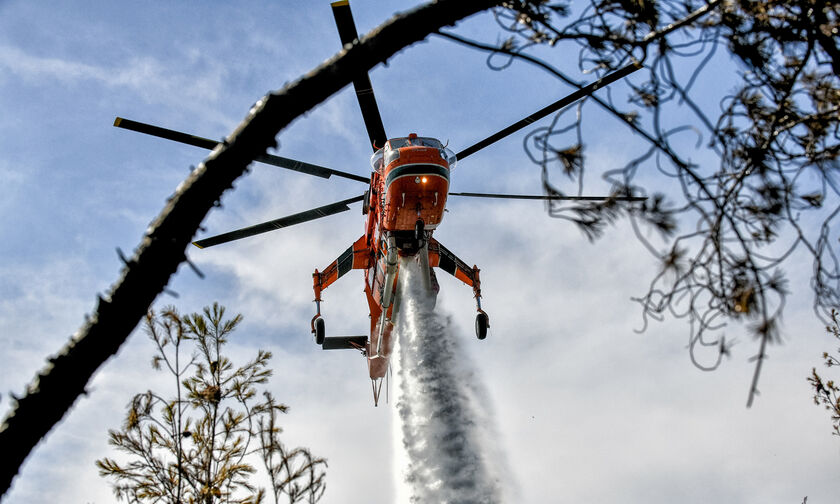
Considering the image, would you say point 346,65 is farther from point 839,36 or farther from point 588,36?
point 839,36

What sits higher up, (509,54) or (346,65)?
(509,54)

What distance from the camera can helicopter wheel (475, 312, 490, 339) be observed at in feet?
40.8

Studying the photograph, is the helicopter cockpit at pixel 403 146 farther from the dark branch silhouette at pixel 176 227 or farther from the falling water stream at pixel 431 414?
the dark branch silhouette at pixel 176 227

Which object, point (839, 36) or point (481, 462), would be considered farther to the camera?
point (481, 462)

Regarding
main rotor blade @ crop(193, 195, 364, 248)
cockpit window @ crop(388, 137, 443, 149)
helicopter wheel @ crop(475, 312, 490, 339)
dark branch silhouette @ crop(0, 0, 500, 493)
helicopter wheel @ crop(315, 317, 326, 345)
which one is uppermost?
cockpit window @ crop(388, 137, 443, 149)

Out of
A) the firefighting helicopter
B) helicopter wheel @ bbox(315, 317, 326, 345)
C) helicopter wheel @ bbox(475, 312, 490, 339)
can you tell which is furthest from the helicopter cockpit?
helicopter wheel @ bbox(315, 317, 326, 345)

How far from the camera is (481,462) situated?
11.6 meters

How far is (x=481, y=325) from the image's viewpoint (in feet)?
40.9

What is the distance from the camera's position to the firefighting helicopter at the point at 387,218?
35.5 ft

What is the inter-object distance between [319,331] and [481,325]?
362cm

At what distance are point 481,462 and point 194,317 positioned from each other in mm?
7511

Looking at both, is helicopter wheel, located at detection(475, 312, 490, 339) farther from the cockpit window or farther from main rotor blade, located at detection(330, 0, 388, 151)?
main rotor blade, located at detection(330, 0, 388, 151)

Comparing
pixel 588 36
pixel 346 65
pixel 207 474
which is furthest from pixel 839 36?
pixel 207 474

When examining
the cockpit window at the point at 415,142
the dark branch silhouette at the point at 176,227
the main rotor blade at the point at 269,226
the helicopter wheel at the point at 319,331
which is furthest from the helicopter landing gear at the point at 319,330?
the dark branch silhouette at the point at 176,227
